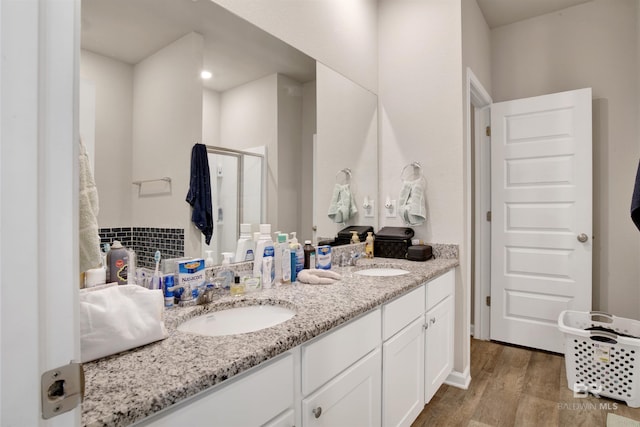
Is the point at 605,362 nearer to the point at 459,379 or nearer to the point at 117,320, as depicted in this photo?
the point at 459,379

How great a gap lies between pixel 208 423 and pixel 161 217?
0.75 m

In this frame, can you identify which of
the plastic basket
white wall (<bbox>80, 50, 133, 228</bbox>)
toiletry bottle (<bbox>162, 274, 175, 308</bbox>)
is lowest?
the plastic basket

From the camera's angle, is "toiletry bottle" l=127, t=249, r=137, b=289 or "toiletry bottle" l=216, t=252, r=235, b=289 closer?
"toiletry bottle" l=127, t=249, r=137, b=289

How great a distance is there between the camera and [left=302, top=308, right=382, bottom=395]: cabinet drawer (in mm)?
949

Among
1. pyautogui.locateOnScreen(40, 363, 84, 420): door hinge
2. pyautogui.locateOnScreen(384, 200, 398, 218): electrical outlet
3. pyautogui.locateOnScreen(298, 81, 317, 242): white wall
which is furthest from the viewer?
pyautogui.locateOnScreen(384, 200, 398, 218): electrical outlet

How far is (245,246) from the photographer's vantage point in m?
1.50

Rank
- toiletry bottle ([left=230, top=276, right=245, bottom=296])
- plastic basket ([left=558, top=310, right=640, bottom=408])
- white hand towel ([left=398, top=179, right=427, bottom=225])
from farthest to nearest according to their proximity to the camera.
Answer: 1. white hand towel ([left=398, top=179, right=427, bottom=225])
2. plastic basket ([left=558, top=310, right=640, bottom=408])
3. toiletry bottle ([left=230, top=276, right=245, bottom=296])

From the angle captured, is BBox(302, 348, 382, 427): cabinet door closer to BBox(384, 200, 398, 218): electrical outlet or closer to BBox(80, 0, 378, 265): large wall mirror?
BBox(80, 0, 378, 265): large wall mirror

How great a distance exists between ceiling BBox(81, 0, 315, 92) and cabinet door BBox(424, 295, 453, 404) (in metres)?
1.52

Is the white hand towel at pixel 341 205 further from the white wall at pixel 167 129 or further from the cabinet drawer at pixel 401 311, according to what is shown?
the white wall at pixel 167 129

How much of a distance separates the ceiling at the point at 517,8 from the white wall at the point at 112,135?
2.76 metres

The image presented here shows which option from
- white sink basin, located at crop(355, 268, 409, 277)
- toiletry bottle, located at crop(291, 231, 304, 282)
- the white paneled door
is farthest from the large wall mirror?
the white paneled door

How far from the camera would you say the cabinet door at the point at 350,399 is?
97 centimetres

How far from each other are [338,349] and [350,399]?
214 mm
